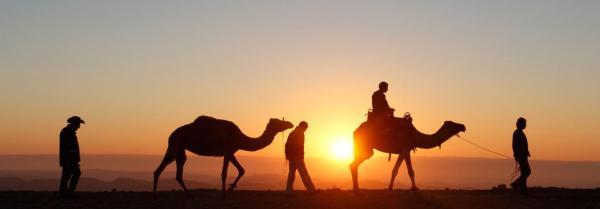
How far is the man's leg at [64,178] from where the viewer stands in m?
18.7

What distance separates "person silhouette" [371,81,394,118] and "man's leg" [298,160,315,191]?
2494 mm

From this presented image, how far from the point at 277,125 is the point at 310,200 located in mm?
4181

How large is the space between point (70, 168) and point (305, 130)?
6.28 metres

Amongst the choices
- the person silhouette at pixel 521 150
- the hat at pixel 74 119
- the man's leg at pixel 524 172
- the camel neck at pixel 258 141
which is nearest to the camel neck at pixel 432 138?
the person silhouette at pixel 521 150

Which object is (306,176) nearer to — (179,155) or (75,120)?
(179,155)

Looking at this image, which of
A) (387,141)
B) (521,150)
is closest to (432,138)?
(387,141)

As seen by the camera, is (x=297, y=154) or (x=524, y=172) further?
(x=524, y=172)

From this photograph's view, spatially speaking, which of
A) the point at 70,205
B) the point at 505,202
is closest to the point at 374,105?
the point at 505,202

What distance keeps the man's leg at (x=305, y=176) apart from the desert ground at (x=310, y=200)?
284 millimetres

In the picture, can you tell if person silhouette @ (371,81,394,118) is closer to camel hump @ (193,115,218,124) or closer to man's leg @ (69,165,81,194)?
camel hump @ (193,115,218,124)

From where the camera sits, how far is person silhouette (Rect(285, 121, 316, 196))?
20.4m

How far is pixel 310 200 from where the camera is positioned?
1834cm

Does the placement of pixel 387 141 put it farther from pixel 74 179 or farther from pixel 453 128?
pixel 74 179

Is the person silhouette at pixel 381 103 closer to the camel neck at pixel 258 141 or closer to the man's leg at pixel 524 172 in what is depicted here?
the camel neck at pixel 258 141
